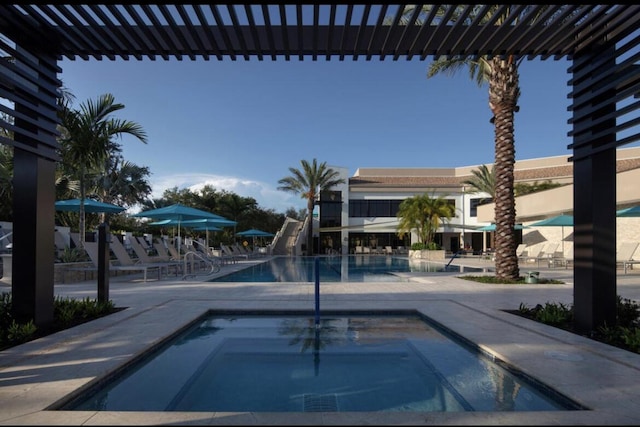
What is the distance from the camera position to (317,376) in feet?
13.6

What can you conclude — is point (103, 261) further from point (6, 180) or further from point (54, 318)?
point (6, 180)

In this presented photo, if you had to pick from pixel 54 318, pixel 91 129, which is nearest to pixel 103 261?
pixel 54 318

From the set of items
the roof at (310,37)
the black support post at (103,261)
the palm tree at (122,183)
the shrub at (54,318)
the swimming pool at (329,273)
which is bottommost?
the swimming pool at (329,273)

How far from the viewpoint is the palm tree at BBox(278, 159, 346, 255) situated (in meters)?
35.1

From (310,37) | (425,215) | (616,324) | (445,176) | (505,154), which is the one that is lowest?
(616,324)

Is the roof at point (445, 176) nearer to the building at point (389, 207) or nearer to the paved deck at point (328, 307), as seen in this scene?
the building at point (389, 207)

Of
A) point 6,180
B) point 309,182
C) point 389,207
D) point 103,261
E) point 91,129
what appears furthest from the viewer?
point 389,207

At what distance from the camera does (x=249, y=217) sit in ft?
142

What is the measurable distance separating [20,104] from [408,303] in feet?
22.7

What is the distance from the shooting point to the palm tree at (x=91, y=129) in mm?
11297

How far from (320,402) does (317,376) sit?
70cm

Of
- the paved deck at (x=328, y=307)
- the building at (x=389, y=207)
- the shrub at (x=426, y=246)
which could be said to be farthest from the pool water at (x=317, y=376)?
the building at (x=389, y=207)

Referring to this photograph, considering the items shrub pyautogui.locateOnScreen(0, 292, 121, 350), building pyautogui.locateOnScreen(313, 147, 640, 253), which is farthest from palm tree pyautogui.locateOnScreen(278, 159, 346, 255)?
shrub pyautogui.locateOnScreen(0, 292, 121, 350)

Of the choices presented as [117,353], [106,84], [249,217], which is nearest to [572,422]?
[117,353]
